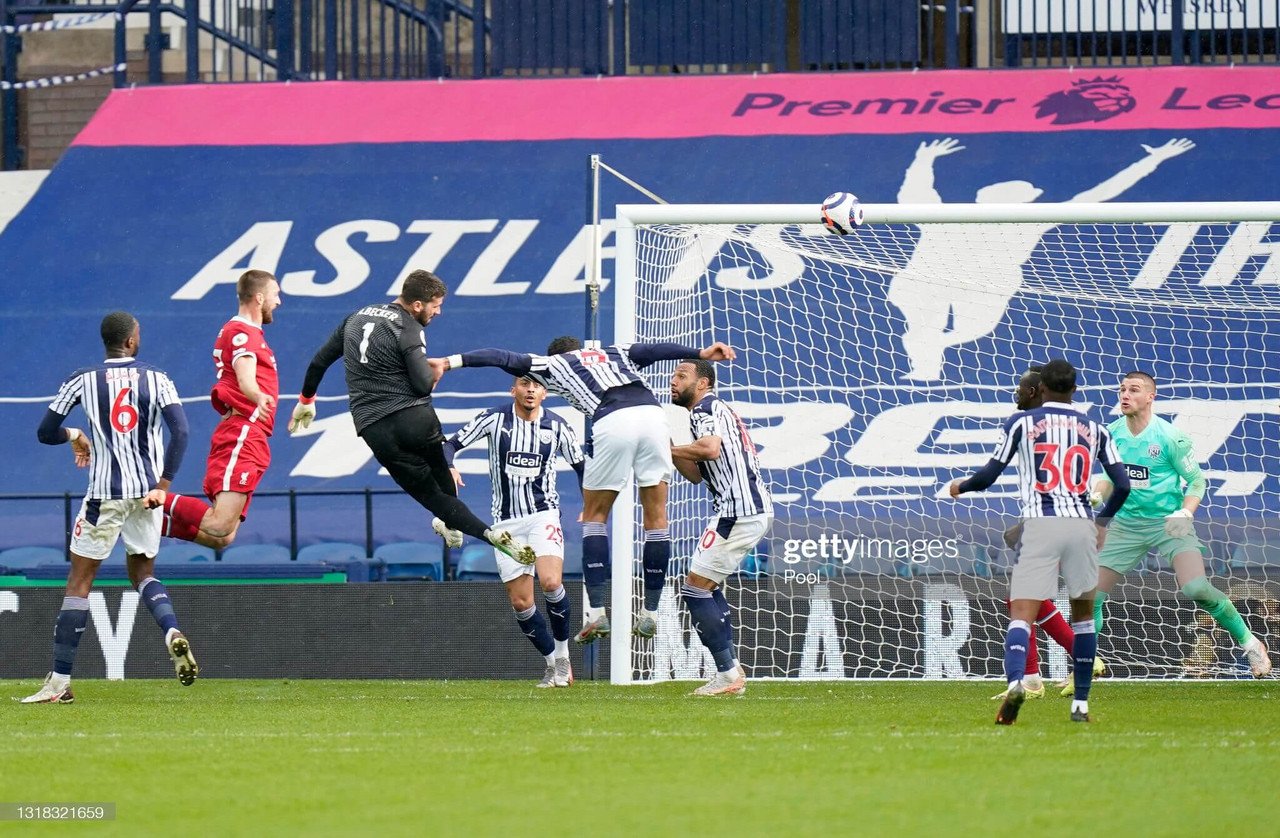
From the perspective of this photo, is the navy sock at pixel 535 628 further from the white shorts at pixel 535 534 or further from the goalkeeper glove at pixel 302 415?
the goalkeeper glove at pixel 302 415

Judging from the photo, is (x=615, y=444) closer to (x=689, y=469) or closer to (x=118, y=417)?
(x=689, y=469)

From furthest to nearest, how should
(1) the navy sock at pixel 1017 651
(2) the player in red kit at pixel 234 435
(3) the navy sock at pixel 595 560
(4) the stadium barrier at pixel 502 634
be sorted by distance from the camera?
(4) the stadium barrier at pixel 502 634 → (3) the navy sock at pixel 595 560 → (2) the player in red kit at pixel 234 435 → (1) the navy sock at pixel 1017 651

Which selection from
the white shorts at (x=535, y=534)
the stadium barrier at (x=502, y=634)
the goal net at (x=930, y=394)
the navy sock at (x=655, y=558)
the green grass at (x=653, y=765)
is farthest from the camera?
the stadium barrier at (x=502, y=634)

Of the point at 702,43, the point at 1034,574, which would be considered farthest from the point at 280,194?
the point at 1034,574

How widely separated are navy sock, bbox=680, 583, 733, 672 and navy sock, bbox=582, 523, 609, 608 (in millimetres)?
543

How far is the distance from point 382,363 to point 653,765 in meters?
3.66

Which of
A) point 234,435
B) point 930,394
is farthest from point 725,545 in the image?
point 930,394

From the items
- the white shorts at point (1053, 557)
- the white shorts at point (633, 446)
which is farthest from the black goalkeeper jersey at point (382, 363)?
the white shorts at point (1053, 557)

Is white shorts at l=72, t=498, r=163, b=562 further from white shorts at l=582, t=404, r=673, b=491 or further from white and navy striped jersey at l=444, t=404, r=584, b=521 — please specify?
white shorts at l=582, t=404, r=673, b=491

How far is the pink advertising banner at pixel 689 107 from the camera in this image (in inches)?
667

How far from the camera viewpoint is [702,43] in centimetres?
1833

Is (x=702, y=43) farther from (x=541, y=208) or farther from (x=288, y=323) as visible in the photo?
(x=288, y=323)

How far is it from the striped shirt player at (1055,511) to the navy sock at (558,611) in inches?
142

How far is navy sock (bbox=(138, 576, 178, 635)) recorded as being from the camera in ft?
30.1
